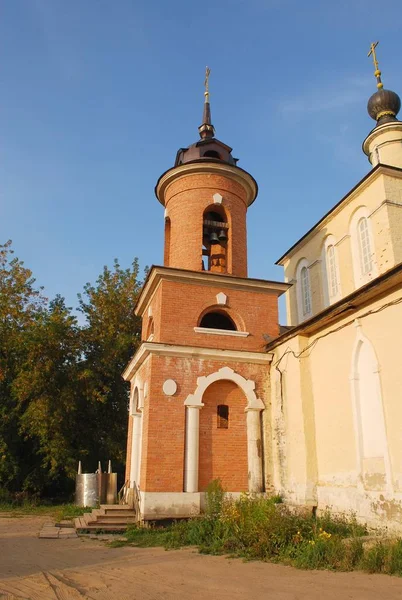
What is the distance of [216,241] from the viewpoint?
1402 centimetres

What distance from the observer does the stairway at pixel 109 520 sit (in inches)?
416


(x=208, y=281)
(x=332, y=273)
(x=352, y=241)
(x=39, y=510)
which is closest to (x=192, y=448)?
(x=208, y=281)

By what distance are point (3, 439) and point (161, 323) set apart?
40.9 ft

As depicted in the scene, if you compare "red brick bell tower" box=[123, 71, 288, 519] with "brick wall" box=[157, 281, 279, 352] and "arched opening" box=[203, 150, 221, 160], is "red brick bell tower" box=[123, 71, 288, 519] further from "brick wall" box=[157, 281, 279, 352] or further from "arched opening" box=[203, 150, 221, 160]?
"arched opening" box=[203, 150, 221, 160]

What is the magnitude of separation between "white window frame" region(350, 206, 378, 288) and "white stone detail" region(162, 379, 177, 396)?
6.36 meters

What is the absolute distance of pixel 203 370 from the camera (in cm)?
1159

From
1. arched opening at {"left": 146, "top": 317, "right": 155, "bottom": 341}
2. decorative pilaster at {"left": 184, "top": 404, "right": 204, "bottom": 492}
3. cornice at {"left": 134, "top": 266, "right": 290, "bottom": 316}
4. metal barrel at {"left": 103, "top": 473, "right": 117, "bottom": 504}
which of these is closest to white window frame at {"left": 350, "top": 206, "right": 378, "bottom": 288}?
cornice at {"left": 134, "top": 266, "right": 290, "bottom": 316}

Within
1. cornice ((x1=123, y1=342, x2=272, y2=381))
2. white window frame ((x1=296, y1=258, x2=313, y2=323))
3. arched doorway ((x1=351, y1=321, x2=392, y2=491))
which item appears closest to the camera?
arched doorway ((x1=351, y1=321, x2=392, y2=491))

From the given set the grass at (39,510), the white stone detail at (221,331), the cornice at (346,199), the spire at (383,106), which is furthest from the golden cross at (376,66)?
the grass at (39,510)

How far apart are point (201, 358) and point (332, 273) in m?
6.22

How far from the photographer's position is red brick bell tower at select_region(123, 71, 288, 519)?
10758 millimetres

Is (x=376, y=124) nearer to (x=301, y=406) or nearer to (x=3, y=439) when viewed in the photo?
(x=301, y=406)

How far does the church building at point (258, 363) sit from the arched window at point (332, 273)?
0.06m

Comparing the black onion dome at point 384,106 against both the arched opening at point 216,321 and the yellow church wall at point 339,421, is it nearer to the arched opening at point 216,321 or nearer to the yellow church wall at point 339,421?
the arched opening at point 216,321
